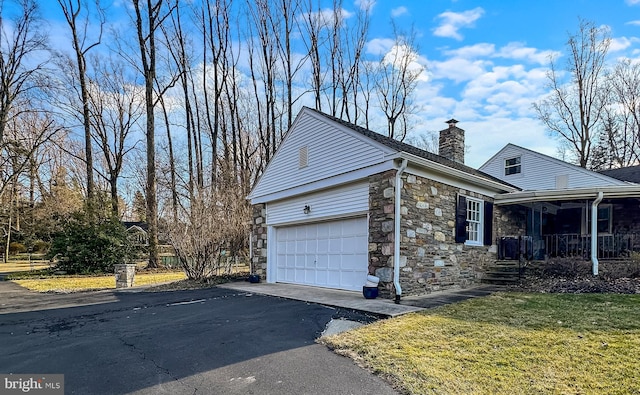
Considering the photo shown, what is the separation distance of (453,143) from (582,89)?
14.6 metres

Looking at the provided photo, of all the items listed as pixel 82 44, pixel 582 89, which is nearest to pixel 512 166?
pixel 582 89

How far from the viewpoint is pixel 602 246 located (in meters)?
11.1

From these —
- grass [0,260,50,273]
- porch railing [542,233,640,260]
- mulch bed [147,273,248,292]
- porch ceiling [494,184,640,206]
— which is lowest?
grass [0,260,50,273]

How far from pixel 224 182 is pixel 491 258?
1425 centimetres

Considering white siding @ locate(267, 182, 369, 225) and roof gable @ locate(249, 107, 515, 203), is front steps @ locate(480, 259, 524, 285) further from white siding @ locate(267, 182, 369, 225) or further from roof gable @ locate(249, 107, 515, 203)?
white siding @ locate(267, 182, 369, 225)

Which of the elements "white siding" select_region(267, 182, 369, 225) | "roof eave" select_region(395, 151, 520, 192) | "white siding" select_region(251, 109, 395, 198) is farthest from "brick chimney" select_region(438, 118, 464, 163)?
"white siding" select_region(267, 182, 369, 225)

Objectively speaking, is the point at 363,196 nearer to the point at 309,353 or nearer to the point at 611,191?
the point at 309,353

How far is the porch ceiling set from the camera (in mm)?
9766

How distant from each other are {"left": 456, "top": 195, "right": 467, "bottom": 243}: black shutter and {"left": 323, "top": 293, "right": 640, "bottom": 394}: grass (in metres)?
3.27

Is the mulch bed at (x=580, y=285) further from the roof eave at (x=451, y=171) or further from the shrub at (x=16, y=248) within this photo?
the shrub at (x=16, y=248)

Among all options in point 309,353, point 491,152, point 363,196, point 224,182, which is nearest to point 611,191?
point 363,196

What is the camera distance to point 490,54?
1183 cm

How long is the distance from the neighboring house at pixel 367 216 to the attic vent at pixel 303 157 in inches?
1.2

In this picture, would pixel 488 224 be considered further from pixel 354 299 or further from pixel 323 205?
pixel 354 299
